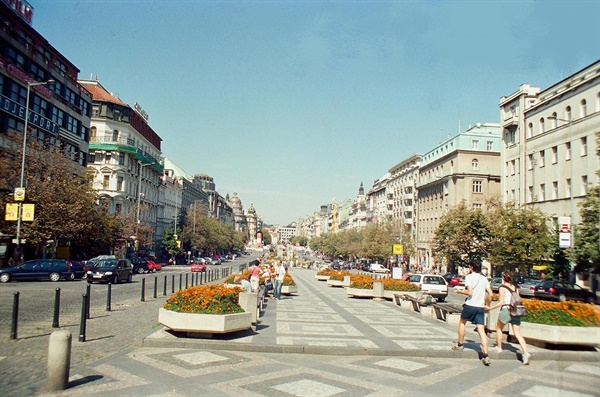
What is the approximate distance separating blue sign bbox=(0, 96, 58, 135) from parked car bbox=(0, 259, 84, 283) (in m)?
14.3

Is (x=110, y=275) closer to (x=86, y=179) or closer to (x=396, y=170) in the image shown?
(x=86, y=179)

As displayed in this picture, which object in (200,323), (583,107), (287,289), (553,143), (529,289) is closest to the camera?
(200,323)

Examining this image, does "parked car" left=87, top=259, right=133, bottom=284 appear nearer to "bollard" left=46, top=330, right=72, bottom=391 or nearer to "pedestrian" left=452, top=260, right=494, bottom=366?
"bollard" left=46, top=330, right=72, bottom=391

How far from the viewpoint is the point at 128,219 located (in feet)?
195

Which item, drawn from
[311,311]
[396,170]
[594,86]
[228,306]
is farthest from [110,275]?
[396,170]

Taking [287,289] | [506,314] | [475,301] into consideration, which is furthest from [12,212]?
[506,314]

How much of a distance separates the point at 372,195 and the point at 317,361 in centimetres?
12610

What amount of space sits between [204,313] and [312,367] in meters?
3.13

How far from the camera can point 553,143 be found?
158 ft

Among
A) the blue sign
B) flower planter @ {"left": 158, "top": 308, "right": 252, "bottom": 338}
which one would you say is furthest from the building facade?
flower planter @ {"left": 158, "top": 308, "right": 252, "bottom": 338}

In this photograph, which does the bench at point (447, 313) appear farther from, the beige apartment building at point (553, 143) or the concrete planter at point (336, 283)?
the beige apartment building at point (553, 143)

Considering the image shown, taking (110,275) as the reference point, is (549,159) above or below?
above

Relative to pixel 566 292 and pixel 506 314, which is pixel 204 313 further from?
pixel 566 292

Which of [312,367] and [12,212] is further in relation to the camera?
[12,212]
